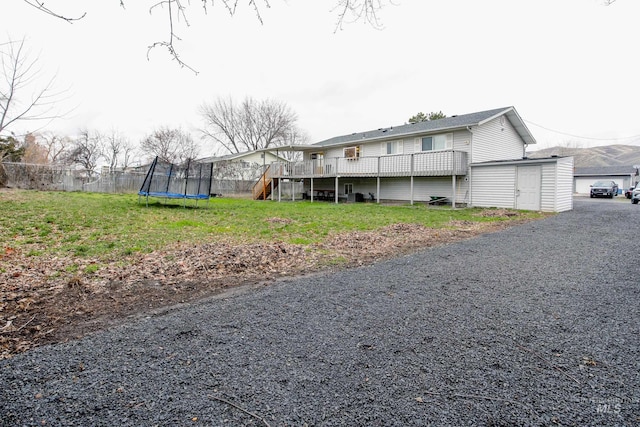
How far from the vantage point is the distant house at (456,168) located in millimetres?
15484

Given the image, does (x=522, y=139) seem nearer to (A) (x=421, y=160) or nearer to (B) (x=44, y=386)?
(A) (x=421, y=160)

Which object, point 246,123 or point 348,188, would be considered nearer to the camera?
point 348,188

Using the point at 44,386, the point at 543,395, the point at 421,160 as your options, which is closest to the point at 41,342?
the point at 44,386

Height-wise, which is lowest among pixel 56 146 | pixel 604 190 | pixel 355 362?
pixel 355 362

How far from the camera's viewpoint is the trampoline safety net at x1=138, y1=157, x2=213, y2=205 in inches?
559

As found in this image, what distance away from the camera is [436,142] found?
19062 mm

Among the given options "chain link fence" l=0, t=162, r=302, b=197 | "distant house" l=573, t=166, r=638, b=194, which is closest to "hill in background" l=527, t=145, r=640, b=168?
"distant house" l=573, t=166, r=638, b=194

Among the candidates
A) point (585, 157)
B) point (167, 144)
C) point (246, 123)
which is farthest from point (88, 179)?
point (585, 157)

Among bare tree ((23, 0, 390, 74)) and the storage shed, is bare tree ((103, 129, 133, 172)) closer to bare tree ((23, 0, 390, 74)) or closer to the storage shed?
the storage shed

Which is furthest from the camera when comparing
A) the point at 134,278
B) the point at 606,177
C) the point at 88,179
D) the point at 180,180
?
Result: the point at 606,177

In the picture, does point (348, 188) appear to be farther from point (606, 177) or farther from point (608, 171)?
point (608, 171)

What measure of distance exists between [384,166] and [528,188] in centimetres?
768

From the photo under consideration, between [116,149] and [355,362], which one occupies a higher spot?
[116,149]

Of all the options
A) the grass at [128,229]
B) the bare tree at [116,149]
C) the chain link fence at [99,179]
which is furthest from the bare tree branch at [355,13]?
the bare tree at [116,149]
